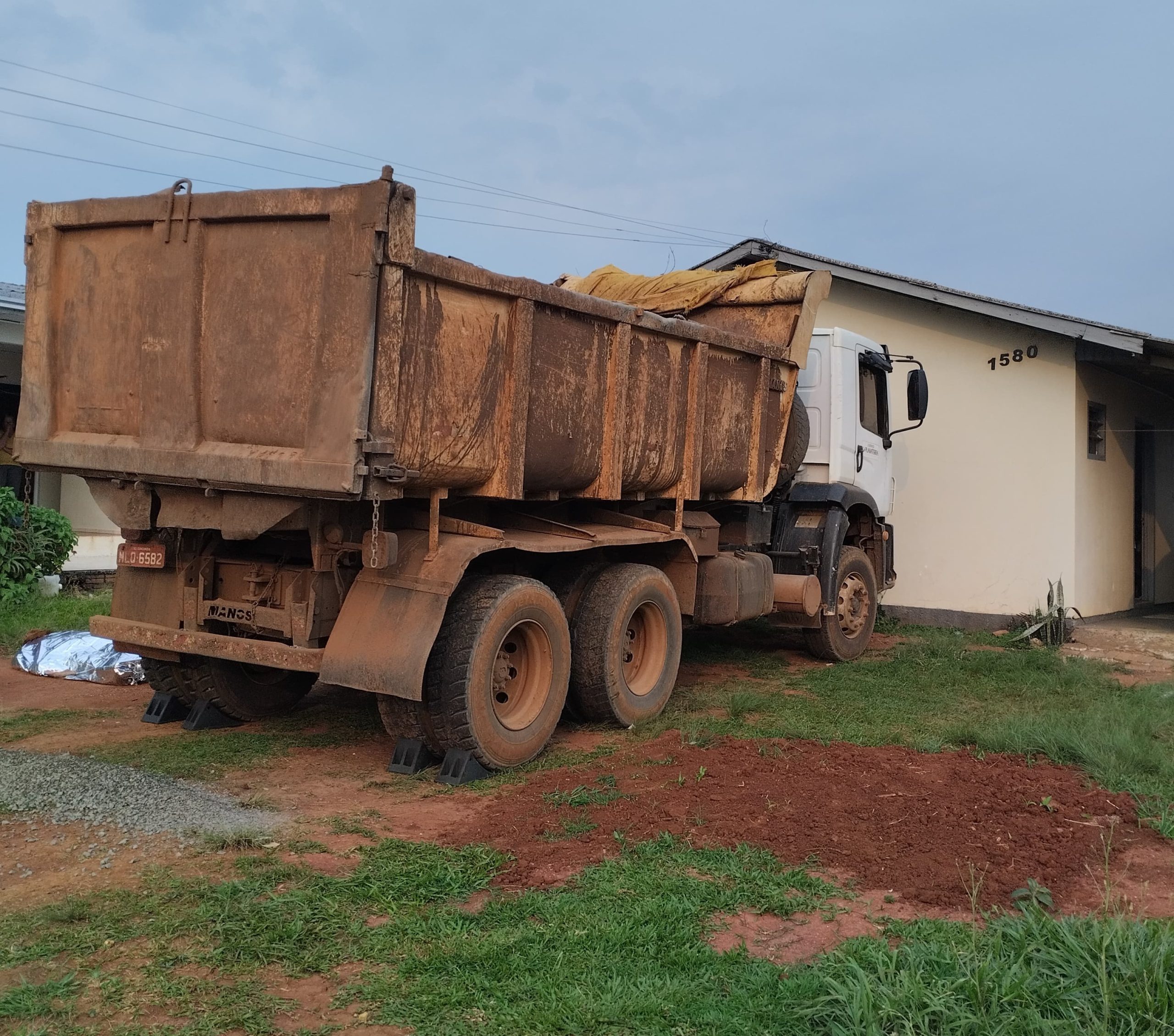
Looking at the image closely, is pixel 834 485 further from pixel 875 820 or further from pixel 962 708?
pixel 875 820

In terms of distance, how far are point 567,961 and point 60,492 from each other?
13.7m

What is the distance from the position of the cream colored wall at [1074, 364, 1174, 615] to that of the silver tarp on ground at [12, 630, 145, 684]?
1001cm

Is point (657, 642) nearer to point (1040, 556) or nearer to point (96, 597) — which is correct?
point (1040, 556)

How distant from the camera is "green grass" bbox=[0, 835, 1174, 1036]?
9.82 ft

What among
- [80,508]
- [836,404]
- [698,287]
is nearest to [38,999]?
[698,287]

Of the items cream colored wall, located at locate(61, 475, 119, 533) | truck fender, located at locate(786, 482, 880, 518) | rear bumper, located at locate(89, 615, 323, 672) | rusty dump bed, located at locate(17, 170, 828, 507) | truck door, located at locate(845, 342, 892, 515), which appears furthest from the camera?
cream colored wall, located at locate(61, 475, 119, 533)

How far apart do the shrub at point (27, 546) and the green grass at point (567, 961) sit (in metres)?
7.82

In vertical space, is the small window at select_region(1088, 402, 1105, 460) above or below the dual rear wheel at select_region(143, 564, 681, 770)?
above

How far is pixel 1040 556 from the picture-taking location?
12172mm

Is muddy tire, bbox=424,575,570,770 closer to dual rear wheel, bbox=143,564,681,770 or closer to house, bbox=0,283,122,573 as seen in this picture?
dual rear wheel, bbox=143,564,681,770

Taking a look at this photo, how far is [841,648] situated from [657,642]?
10.8ft

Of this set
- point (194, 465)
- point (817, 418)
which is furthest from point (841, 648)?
point (194, 465)

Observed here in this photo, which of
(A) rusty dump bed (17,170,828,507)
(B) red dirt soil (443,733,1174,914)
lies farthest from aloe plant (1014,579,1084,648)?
(A) rusty dump bed (17,170,828,507)

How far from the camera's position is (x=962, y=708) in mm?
8148
